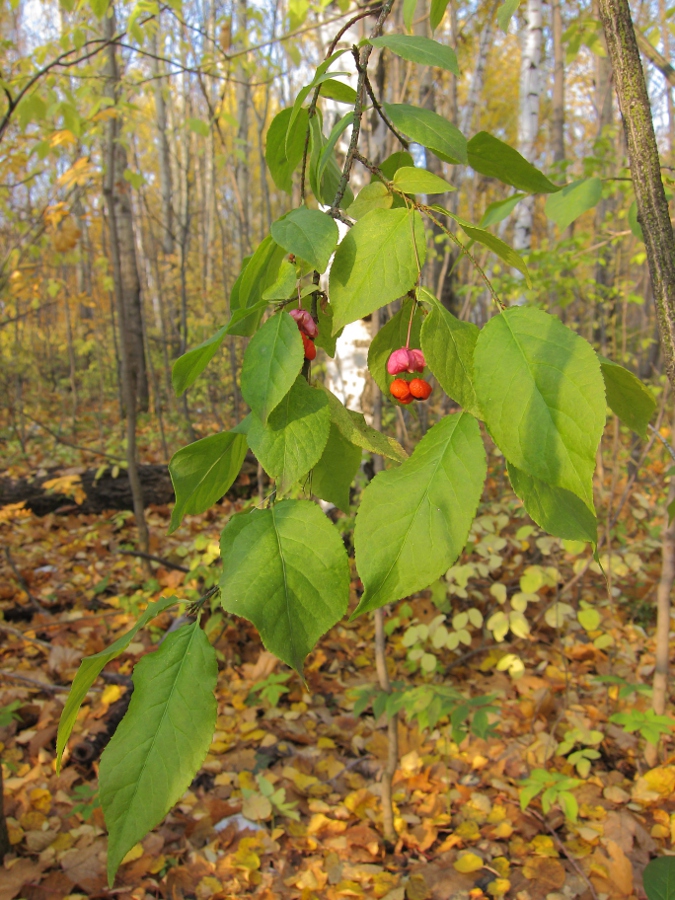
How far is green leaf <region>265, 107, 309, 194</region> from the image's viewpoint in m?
0.60

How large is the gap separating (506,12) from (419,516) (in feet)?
2.36

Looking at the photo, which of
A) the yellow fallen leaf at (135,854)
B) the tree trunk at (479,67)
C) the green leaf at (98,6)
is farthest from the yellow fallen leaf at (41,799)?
the tree trunk at (479,67)

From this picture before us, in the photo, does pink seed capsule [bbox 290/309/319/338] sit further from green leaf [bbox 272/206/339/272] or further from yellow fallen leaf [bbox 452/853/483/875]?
yellow fallen leaf [bbox 452/853/483/875]

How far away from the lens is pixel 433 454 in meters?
0.45

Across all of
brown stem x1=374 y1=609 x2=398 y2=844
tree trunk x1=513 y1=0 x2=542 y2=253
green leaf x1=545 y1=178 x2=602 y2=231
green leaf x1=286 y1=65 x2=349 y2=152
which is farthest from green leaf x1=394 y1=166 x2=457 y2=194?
tree trunk x1=513 y1=0 x2=542 y2=253

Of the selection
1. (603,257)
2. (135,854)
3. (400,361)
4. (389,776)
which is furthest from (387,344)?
(603,257)

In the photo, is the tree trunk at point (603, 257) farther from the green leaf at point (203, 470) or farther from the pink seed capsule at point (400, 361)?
the green leaf at point (203, 470)

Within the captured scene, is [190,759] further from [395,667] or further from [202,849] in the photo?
[395,667]

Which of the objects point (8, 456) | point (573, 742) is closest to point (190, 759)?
point (573, 742)

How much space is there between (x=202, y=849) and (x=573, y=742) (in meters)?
1.42

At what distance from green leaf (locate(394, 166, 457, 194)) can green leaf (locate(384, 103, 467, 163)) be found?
0.03m

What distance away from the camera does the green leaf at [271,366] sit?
0.47m

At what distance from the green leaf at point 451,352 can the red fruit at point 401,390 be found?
0.12 metres

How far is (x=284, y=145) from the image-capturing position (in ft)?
2.09
